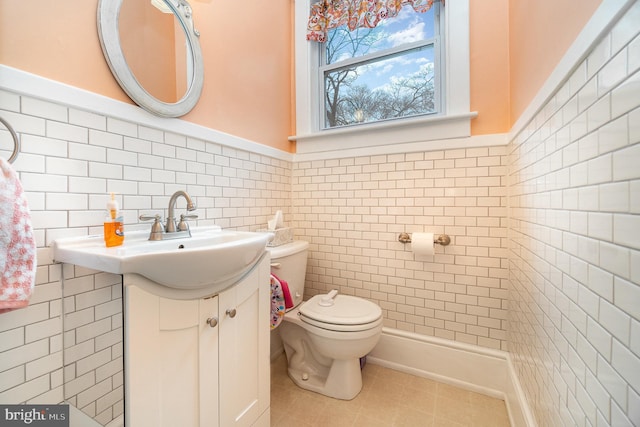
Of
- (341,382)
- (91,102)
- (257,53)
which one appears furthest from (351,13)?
(341,382)

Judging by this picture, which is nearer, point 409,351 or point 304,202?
point 409,351

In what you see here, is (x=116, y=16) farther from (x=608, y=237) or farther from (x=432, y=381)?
(x=432, y=381)

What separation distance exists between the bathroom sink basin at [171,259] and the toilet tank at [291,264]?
1.54 feet

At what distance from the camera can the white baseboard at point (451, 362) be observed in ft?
4.83

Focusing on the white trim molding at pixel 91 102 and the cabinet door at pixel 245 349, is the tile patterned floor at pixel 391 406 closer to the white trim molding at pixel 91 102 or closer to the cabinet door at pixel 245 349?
the cabinet door at pixel 245 349

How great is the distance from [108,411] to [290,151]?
1.72 metres

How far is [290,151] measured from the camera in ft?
6.77

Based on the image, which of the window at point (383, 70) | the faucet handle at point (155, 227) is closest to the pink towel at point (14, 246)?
the faucet handle at point (155, 227)

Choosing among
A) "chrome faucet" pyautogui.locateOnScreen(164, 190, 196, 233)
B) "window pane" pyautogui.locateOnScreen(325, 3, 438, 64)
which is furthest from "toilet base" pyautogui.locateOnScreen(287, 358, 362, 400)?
"window pane" pyautogui.locateOnScreen(325, 3, 438, 64)

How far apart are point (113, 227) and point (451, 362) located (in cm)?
187

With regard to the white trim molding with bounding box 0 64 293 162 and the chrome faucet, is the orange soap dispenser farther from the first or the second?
the white trim molding with bounding box 0 64 293 162

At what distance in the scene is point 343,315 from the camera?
144 cm

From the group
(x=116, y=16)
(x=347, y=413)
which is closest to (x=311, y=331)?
(x=347, y=413)

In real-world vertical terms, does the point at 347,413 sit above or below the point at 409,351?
below
